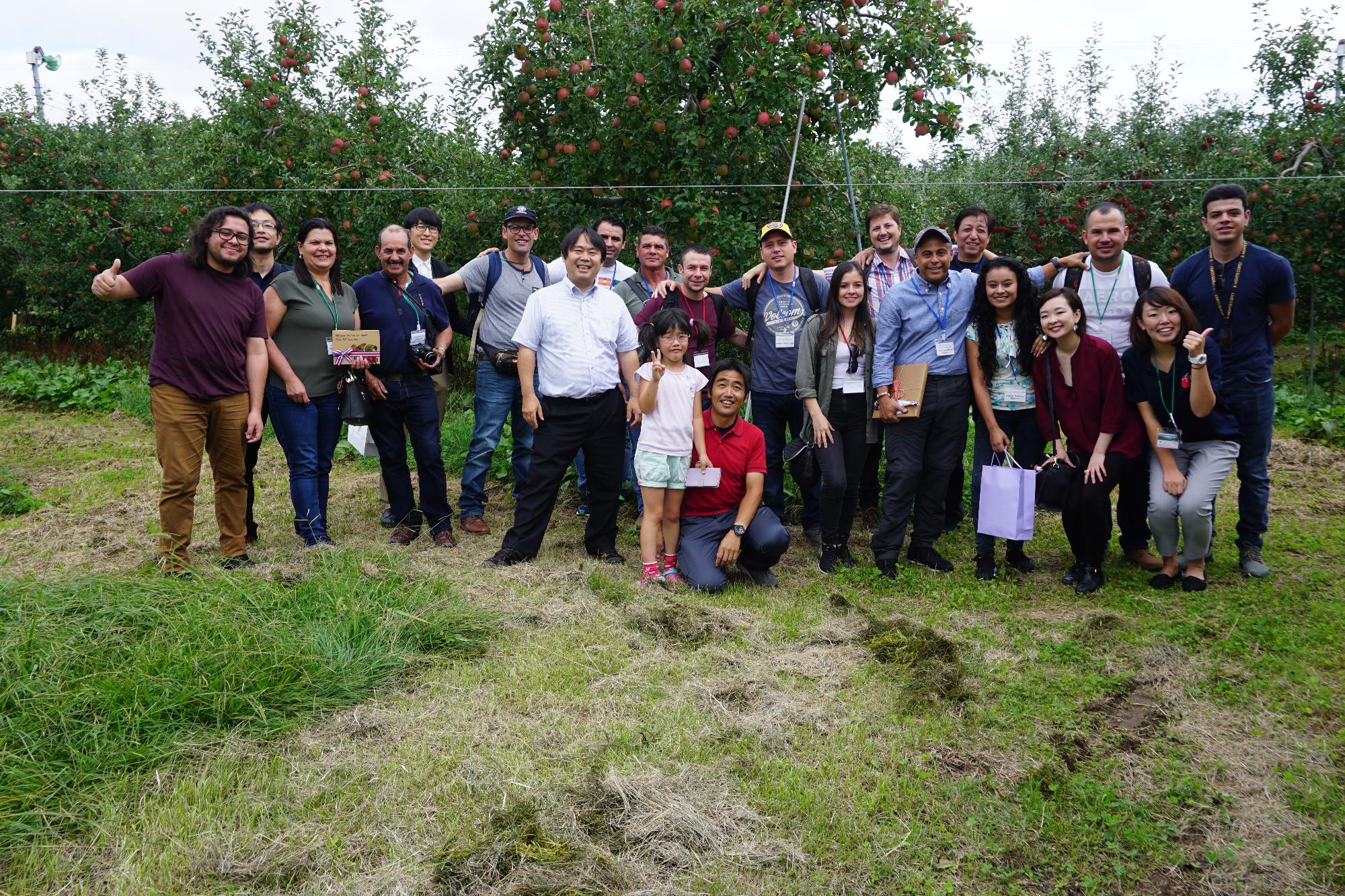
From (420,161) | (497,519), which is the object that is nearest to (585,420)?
(497,519)

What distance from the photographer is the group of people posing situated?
4910 millimetres

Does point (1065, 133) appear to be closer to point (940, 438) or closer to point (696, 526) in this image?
point (940, 438)

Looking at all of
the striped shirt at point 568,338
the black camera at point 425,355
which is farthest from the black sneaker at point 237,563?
the striped shirt at point 568,338

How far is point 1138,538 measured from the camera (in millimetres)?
5496

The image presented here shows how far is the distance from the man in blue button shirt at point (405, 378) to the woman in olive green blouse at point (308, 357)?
0.65 ft

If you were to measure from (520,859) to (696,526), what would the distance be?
2.78 meters

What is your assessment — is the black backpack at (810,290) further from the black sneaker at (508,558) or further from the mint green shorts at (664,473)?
the black sneaker at (508,558)

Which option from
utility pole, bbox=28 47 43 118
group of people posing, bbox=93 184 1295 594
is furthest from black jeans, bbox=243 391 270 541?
utility pole, bbox=28 47 43 118

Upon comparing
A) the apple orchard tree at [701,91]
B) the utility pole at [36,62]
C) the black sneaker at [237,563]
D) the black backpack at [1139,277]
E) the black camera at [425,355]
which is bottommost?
the black sneaker at [237,563]

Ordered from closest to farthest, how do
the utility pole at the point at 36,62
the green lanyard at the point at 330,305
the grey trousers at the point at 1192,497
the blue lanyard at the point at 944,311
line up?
the grey trousers at the point at 1192,497 < the blue lanyard at the point at 944,311 < the green lanyard at the point at 330,305 < the utility pole at the point at 36,62

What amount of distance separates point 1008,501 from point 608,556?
2.28m

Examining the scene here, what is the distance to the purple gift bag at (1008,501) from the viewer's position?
5.14 metres

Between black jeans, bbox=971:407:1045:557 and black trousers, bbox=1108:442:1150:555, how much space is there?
0.48m

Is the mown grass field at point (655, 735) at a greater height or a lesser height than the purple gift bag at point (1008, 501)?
lesser
